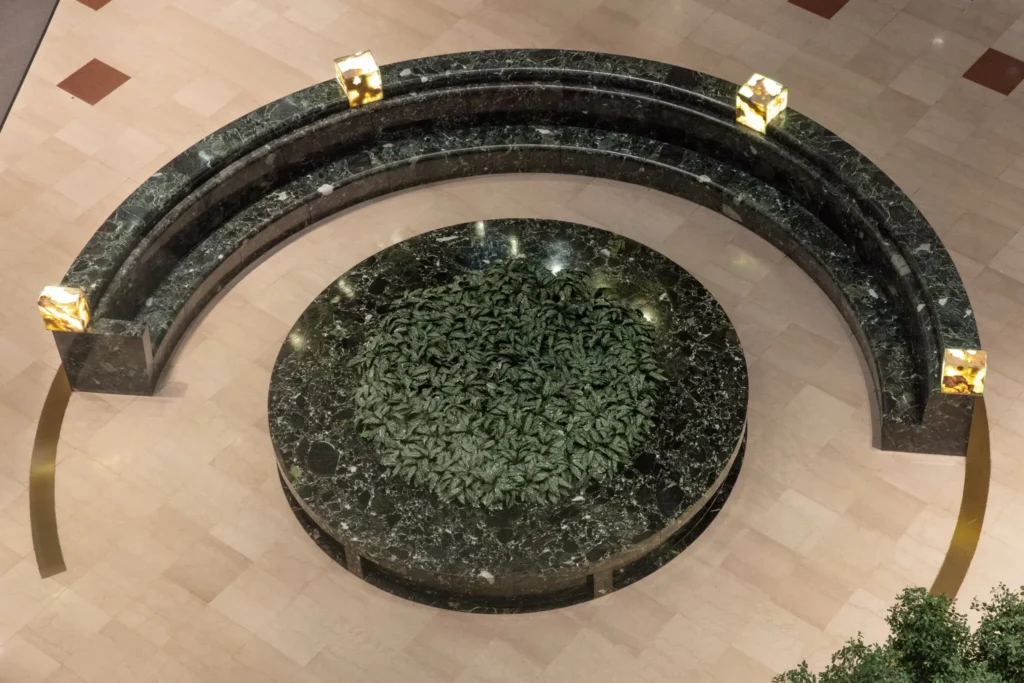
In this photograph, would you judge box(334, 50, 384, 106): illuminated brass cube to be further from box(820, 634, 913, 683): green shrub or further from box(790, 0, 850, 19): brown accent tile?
box(820, 634, 913, 683): green shrub

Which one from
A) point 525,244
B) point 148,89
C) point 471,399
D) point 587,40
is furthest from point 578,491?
point 148,89

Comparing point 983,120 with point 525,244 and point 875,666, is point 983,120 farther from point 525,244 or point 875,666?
point 875,666

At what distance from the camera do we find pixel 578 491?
9719 millimetres

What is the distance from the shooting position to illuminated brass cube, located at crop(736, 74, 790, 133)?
1120 centimetres

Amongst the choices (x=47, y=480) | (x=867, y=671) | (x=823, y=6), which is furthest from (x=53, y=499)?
(x=823, y=6)

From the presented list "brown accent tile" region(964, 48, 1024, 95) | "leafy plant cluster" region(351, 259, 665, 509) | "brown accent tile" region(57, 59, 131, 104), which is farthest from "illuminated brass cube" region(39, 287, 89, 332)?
"brown accent tile" region(964, 48, 1024, 95)

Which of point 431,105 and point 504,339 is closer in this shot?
point 504,339

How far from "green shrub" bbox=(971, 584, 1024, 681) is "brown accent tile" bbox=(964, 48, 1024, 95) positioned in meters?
6.31

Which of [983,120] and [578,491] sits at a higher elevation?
[983,120]

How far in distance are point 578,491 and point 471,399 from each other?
99 centimetres

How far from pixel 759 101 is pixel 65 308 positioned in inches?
203

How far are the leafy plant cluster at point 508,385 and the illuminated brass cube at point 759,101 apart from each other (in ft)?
5.85

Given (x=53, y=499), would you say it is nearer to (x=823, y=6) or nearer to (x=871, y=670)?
(x=871, y=670)

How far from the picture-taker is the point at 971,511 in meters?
9.91
